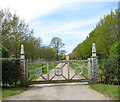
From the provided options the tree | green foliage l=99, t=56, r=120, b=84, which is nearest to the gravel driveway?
green foliage l=99, t=56, r=120, b=84

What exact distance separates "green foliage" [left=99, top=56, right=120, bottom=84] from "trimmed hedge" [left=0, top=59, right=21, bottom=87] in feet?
16.0

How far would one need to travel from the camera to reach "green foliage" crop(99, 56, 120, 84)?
7.94 meters

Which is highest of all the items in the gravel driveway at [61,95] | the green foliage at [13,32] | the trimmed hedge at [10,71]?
the green foliage at [13,32]

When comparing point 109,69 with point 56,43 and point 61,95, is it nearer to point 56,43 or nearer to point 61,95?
point 61,95

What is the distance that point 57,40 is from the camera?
39.0m

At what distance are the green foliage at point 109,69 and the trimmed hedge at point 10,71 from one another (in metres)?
4.87

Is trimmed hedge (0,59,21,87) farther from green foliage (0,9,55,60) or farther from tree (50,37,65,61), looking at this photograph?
tree (50,37,65,61)

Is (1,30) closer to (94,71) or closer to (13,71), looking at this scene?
(13,71)

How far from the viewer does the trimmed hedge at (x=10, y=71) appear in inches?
316

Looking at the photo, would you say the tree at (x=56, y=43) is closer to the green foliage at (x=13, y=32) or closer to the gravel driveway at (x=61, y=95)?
the green foliage at (x=13, y=32)

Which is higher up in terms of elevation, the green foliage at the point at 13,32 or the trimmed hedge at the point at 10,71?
the green foliage at the point at 13,32

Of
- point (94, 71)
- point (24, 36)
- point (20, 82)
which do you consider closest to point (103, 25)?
point (24, 36)

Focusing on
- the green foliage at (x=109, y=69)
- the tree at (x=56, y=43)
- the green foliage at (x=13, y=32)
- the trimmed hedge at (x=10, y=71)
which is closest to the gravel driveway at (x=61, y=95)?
the trimmed hedge at (x=10, y=71)

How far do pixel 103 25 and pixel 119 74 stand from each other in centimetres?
1438
